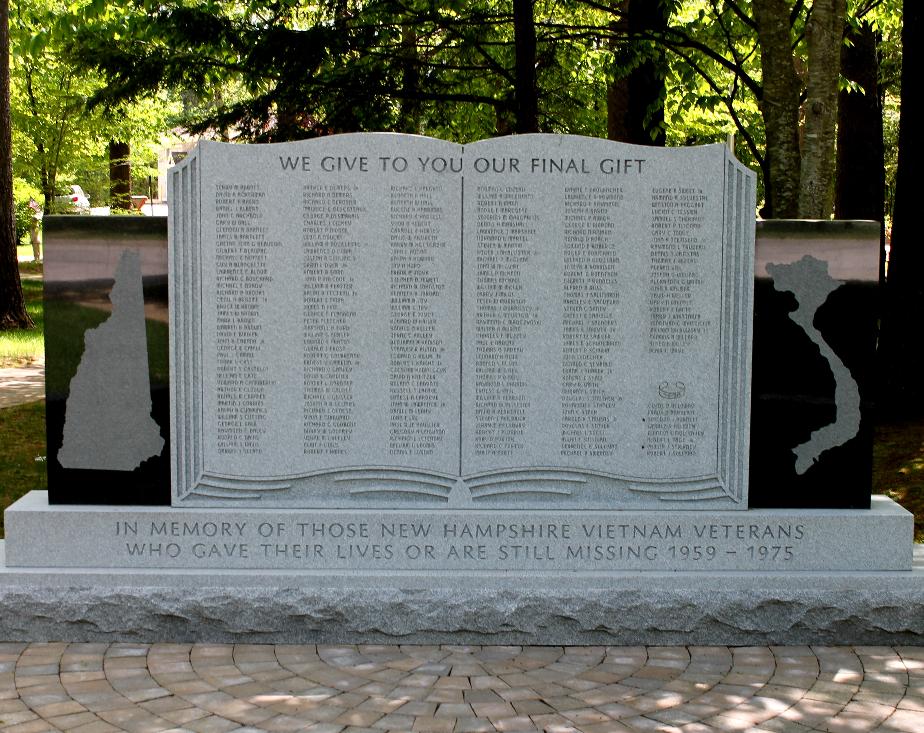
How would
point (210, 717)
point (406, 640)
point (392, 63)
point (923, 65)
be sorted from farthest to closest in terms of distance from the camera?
1. point (392, 63)
2. point (923, 65)
3. point (406, 640)
4. point (210, 717)

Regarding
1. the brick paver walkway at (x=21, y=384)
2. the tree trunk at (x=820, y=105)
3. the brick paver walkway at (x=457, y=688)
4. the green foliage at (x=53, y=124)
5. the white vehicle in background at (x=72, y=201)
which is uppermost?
the green foliage at (x=53, y=124)

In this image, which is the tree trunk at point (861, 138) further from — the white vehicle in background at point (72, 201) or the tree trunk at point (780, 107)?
the white vehicle in background at point (72, 201)

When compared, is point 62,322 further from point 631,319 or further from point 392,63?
point 392,63

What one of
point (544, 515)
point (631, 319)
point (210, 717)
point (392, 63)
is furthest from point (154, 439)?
point (392, 63)

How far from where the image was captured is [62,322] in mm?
5930

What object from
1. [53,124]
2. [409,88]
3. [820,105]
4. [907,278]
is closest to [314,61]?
[409,88]

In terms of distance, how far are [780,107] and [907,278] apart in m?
3.18

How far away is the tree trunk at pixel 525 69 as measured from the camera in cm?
1196

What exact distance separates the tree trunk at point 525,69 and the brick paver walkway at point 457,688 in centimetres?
746

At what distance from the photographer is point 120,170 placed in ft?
104

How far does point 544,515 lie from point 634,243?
155 centimetres

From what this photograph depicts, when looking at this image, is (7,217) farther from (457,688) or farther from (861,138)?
(457,688)

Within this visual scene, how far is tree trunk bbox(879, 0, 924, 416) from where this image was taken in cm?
1112

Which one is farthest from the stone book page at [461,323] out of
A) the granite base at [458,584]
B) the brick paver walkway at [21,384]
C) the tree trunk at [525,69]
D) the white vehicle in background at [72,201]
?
the white vehicle in background at [72,201]
